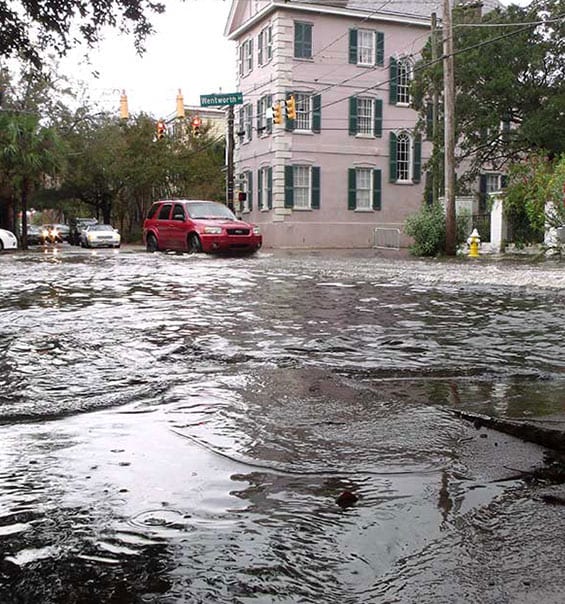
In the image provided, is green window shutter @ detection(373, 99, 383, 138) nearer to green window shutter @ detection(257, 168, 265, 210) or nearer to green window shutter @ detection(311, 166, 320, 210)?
green window shutter @ detection(311, 166, 320, 210)

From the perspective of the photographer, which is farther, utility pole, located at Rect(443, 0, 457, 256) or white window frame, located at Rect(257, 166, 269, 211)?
white window frame, located at Rect(257, 166, 269, 211)

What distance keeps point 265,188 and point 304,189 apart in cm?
209

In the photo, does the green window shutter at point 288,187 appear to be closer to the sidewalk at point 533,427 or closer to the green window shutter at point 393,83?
the green window shutter at point 393,83

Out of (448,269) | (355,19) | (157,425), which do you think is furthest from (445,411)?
(355,19)

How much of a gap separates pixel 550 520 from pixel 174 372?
3353mm

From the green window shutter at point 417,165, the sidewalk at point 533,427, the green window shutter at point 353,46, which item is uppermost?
the green window shutter at point 353,46

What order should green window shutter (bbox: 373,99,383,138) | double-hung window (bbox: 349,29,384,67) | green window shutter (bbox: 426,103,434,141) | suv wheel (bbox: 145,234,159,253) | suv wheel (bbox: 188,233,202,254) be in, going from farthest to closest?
green window shutter (bbox: 373,99,383,138), double-hung window (bbox: 349,29,384,67), green window shutter (bbox: 426,103,434,141), suv wheel (bbox: 145,234,159,253), suv wheel (bbox: 188,233,202,254)

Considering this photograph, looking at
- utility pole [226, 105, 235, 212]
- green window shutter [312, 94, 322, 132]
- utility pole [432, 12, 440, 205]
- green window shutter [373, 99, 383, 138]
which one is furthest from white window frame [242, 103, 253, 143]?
utility pole [432, 12, 440, 205]

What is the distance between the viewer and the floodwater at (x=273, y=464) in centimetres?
229

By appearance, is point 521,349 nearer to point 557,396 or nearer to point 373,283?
point 557,396

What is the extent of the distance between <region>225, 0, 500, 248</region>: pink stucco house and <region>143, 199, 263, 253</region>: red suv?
12.5 metres

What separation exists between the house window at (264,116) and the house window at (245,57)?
2896mm

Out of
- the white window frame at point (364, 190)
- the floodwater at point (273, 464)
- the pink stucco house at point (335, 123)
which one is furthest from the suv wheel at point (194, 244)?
the white window frame at point (364, 190)

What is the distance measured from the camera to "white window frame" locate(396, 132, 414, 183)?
4041 cm
